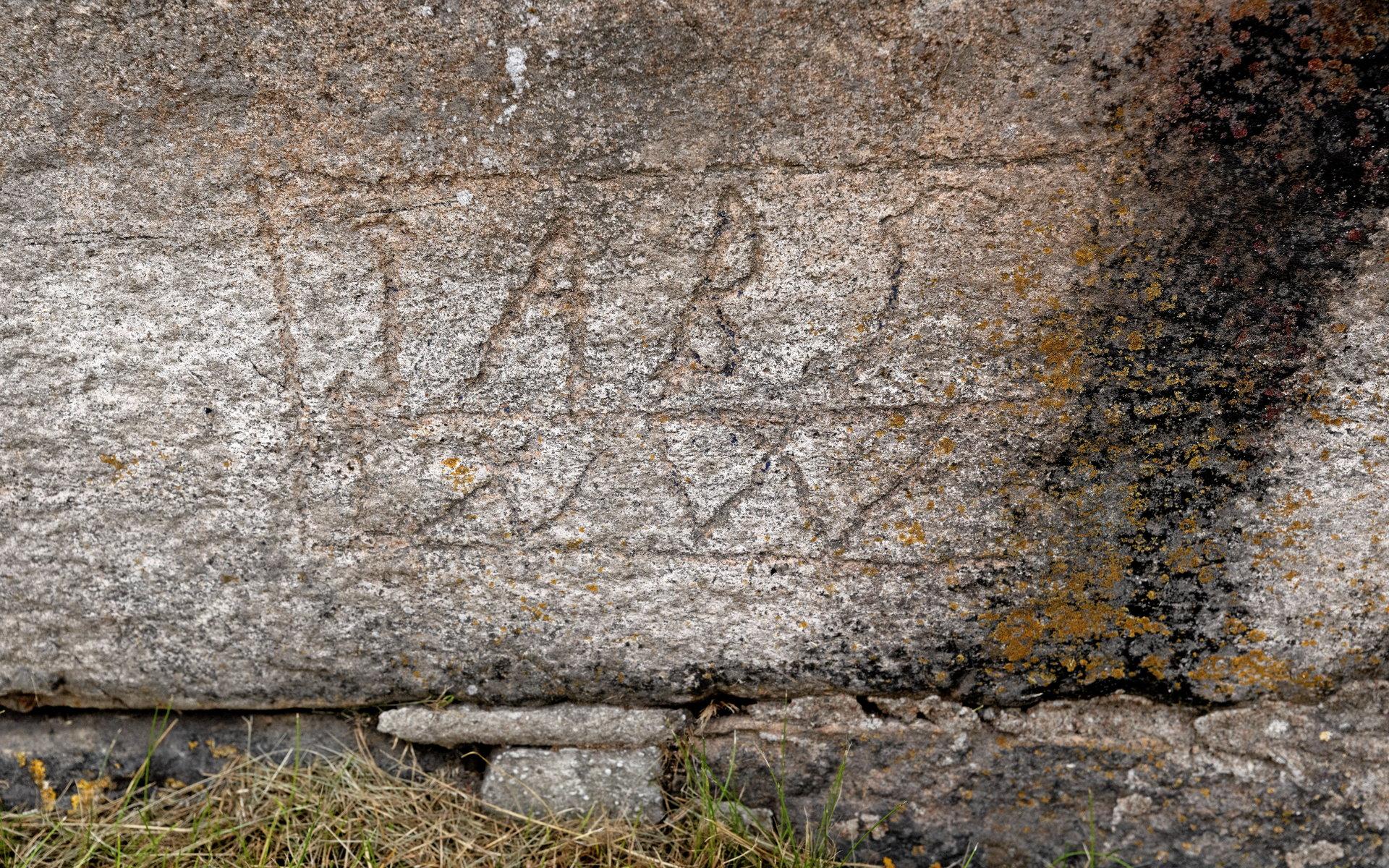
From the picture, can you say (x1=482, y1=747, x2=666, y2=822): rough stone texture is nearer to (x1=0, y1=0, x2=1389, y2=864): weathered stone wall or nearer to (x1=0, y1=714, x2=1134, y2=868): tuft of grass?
(x1=0, y1=714, x2=1134, y2=868): tuft of grass

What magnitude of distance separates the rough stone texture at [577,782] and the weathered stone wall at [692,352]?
0.42ft

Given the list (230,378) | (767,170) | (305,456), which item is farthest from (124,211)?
(767,170)

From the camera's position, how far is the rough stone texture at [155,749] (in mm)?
1687

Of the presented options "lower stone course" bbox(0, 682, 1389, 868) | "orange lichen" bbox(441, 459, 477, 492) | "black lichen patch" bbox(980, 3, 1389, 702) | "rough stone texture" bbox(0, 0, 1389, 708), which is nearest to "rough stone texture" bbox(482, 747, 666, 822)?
"lower stone course" bbox(0, 682, 1389, 868)

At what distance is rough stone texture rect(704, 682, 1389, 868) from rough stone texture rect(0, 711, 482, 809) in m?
0.62

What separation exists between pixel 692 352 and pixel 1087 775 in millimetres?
1002

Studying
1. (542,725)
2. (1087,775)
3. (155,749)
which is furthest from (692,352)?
(155,749)

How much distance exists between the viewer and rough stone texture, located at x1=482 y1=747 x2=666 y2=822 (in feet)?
5.32

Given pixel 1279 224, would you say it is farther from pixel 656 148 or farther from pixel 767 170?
pixel 656 148

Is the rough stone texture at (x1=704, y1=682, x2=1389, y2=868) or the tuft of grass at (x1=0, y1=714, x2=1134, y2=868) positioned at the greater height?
the rough stone texture at (x1=704, y1=682, x2=1389, y2=868)

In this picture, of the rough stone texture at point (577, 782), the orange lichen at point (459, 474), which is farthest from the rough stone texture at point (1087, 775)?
the orange lichen at point (459, 474)

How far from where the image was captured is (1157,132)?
3.95 ft

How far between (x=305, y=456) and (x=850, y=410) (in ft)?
2.90

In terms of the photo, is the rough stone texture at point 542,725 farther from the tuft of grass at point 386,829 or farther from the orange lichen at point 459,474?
the orange lichen at point 459,474
